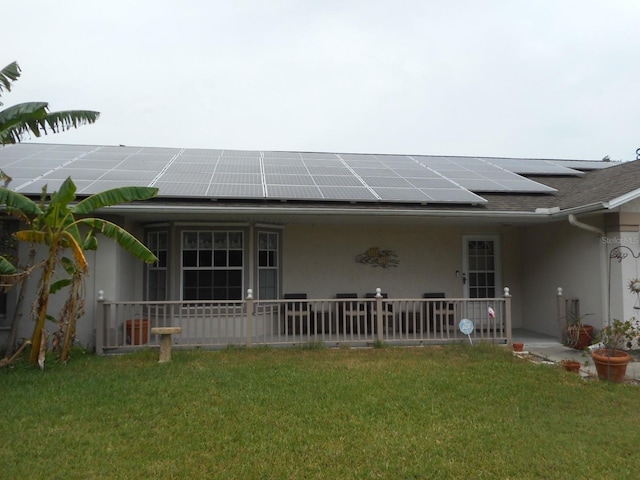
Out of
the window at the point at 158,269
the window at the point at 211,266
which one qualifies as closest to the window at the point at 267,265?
the window at the point at 211,266

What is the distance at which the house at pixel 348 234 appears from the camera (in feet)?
27.4

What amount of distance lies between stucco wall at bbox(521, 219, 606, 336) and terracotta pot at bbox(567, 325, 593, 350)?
0.88 feet

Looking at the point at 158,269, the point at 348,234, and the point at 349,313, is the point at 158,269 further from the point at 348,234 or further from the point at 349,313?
the point at 348,234

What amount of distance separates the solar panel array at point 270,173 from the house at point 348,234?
52mm

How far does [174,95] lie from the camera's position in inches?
757

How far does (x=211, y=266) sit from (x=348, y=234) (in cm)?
332

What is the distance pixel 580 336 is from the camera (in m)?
8.44

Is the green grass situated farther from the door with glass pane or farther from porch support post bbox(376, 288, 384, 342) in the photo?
the door with glass pane

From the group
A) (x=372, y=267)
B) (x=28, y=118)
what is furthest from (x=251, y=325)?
(x=28, y=118)

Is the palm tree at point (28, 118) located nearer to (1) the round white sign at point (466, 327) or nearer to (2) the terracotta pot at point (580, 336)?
(1) the round white sign at point (466, 327)

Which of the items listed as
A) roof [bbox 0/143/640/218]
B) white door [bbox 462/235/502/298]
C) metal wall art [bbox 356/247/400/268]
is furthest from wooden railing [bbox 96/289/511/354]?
roof [bbox 0/143/640/218]

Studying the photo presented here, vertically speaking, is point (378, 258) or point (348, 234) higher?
point (348, 234)

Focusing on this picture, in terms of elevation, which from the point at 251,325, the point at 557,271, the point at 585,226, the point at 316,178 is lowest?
the point at 251,325

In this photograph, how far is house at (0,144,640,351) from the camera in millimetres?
8344
